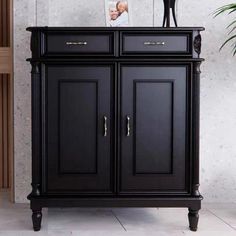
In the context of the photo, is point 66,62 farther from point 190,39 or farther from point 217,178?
point 217,178

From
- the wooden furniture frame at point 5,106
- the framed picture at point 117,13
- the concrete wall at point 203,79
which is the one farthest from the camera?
the wooden furniture frame at point 5,106

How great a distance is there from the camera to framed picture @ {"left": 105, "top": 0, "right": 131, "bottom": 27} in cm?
285

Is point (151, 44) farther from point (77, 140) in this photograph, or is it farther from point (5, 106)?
point (5, 106)

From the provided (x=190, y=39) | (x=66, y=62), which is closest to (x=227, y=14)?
(x=190, y=39)

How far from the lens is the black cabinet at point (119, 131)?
2480 mm

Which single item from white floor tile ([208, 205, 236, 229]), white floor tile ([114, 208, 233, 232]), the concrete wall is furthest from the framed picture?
white floor tile ([208, 205, 236, 229])

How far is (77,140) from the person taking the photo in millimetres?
2498

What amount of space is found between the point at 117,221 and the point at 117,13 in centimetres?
129

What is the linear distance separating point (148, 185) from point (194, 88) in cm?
59

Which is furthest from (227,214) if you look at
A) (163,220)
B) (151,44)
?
(151,44)

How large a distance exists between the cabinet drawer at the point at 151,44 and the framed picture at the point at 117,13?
411 millimetres

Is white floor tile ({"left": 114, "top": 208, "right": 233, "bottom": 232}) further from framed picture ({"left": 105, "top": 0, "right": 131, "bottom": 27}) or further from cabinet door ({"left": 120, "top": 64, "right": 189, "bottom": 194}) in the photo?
framed picture ({"left": 105, "top": 0, "right": 131, "bottom": 27})

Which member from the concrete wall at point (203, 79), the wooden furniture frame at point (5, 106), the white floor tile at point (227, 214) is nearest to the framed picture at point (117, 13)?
the concrete wall at point (203, 79)

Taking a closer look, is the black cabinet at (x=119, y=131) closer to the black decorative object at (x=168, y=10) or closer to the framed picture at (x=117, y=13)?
the black decorative object at (x=168, y=10)
